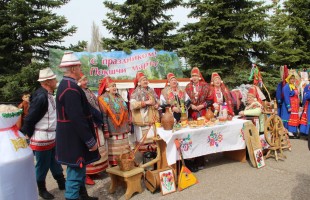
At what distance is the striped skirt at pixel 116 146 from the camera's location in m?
5.09

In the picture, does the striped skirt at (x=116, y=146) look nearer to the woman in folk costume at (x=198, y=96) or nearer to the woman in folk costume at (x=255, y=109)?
the woman in folk costume at (x=198, y=96)

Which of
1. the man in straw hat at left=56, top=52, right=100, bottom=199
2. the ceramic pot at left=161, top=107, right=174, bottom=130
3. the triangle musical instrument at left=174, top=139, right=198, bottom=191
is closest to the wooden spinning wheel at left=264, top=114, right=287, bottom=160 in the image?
the triangle musical instrument at left=174, top=139, right=198, bottom=191

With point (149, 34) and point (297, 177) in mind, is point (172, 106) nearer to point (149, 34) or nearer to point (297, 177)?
point (297, 177)

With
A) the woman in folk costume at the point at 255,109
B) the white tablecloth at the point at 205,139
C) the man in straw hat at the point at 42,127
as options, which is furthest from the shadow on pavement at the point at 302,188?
the man in straw hat at the point at 42,127

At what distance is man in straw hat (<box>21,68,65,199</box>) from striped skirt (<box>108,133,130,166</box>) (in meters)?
1.18

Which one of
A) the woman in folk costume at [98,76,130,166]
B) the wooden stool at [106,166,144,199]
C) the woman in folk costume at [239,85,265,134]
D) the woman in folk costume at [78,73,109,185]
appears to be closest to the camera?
the wooden stool at [106,166,144,199]

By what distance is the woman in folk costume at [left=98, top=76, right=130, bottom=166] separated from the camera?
500cm

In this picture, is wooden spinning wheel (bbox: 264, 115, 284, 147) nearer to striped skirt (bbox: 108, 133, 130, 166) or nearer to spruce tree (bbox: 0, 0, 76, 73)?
striped skirt (bbox: 108, 133, 130, 166)

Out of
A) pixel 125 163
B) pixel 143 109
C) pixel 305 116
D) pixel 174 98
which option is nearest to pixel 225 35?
pixel 305 116

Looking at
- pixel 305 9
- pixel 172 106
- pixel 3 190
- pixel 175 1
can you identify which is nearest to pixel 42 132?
pixel 3 190

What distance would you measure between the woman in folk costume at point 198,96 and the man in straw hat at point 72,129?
2.89m

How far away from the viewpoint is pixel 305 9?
14180 mm

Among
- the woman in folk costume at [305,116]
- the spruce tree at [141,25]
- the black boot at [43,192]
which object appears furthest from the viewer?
the spruce tree at [141,25]

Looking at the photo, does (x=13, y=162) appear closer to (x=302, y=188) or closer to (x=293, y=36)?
(x=302, y=188)
